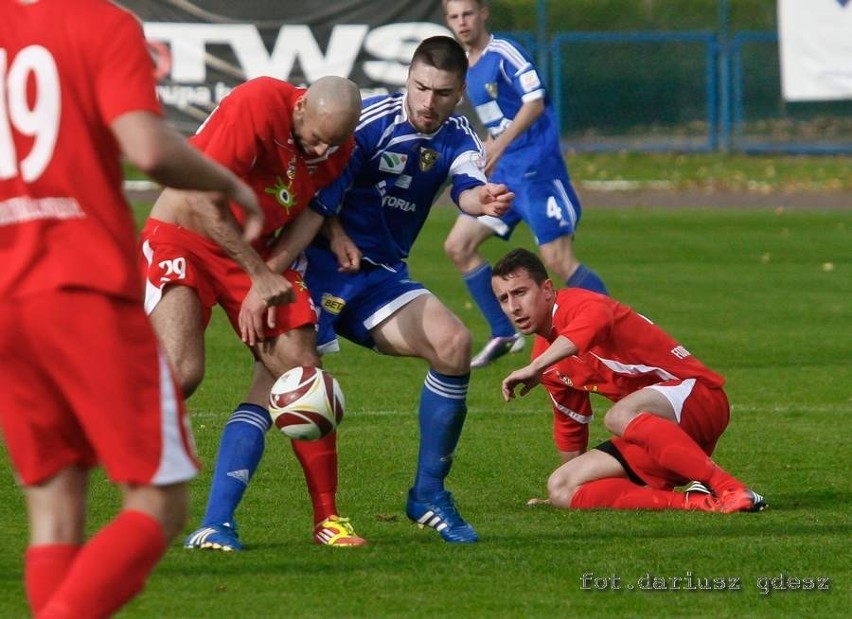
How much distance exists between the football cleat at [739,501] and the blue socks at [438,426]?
3.98 feet

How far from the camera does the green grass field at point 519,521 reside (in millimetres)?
5512

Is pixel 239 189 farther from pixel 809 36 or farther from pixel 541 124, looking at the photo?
pixel 809 36

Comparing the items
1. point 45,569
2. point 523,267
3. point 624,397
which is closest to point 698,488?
point 624,397

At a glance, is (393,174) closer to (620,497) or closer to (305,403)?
(305,403)

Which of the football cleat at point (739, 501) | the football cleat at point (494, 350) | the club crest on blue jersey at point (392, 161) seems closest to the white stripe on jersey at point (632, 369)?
the football cleat at point (739, 501)

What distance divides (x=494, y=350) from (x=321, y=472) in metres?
5.21

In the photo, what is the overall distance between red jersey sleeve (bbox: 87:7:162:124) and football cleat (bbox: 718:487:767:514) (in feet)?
12.2

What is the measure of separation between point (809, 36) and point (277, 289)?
20143 millimetres

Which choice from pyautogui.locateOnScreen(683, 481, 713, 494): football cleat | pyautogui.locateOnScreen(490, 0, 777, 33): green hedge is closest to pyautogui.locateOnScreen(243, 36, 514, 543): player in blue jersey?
pyautogui.locateOnScreen(683, 481, 713, 494): football cleat

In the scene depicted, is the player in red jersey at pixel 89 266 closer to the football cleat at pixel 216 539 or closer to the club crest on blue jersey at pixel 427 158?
the football cleat at pixel 216 539

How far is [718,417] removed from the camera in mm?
7340

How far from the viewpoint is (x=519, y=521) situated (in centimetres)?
688

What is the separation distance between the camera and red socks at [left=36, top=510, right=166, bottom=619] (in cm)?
390

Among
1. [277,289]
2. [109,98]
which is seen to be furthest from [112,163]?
[277,289]
